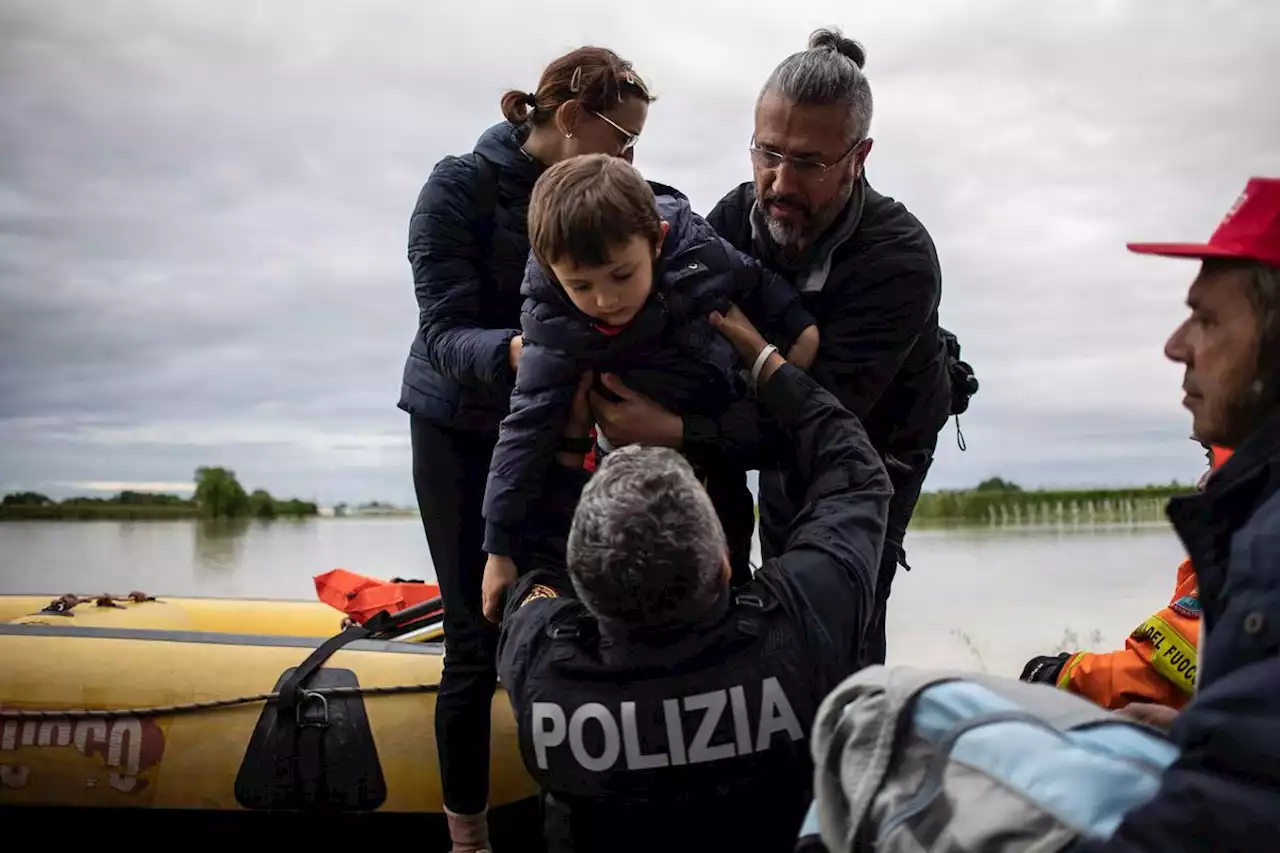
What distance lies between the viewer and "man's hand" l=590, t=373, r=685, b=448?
5.03 ft

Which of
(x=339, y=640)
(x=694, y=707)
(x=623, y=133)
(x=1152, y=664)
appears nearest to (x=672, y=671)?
(x=694, y=707)

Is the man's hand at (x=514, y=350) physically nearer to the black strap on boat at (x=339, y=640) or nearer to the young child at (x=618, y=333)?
the young child at (x=618, y=333)

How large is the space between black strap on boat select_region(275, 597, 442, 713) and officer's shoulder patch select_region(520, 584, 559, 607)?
114cm

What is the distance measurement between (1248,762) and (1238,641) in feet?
0.35

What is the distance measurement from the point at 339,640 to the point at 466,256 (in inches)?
44.4

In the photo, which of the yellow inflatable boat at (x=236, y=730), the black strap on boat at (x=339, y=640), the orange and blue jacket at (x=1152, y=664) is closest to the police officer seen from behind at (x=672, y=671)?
the orange and blue jacket at (x=1152, y=664)

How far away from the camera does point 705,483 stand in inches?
64.8

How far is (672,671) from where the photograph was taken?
121 centimetres

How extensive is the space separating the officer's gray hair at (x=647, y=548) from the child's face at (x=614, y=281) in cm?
30

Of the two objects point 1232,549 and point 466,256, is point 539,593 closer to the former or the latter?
point 466,256

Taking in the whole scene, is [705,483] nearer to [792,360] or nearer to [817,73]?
[792,360]

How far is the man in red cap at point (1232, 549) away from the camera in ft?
2.28

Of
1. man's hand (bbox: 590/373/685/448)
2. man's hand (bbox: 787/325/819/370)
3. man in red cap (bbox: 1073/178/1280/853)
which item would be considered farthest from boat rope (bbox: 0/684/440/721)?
man in red cap (bbox: 1073/178/1280/853)

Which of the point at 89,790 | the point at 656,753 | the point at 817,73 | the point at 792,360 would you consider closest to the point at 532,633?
the point at 656,753
